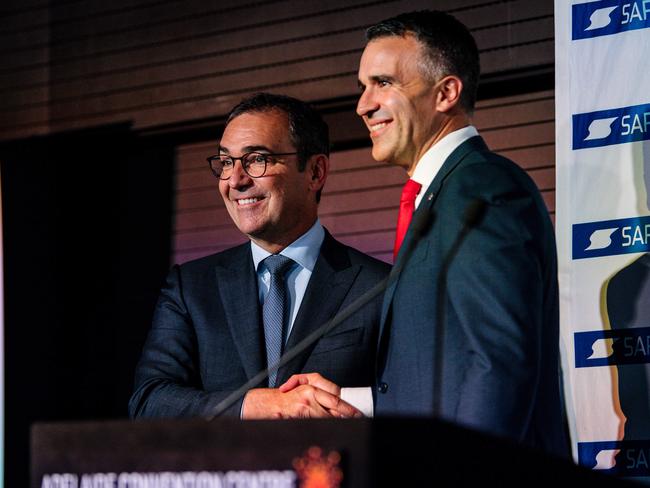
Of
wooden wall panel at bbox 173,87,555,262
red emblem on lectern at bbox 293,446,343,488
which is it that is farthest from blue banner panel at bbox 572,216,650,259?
red emblem on lectern at bbox 293,446,343,488

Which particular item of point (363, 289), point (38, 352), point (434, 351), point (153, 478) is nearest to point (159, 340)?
point (363, 289)

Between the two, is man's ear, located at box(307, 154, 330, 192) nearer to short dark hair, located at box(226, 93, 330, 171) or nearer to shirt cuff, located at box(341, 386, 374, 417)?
short dark hair, located at box(226, 93, 330, 171)

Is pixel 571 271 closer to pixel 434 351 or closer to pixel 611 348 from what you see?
pixel 611 348

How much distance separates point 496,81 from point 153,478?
3461 millimetres

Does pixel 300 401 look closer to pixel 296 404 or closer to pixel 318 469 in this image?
pixel 296 404

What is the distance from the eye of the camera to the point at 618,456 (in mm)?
3811

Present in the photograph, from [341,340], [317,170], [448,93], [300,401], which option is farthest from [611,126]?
[300,401]

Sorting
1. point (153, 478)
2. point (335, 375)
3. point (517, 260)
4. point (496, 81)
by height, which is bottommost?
point (153, 478)

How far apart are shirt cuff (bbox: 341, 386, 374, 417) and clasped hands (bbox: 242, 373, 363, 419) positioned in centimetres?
3

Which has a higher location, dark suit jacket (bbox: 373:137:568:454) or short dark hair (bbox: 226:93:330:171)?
short dark hair (bbox: 226:93:330:171)

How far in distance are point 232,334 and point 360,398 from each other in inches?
24.0

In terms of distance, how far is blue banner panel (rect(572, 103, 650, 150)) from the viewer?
12.7 feet

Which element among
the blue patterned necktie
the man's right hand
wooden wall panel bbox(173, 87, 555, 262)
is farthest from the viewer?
wooden wall panel bbox(173, 87, 555, 262)

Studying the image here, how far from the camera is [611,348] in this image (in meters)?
3.85
